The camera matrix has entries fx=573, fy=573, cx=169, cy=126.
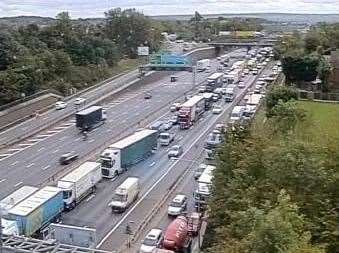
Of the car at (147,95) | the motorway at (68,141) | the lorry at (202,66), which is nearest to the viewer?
the motorway at (68,141)

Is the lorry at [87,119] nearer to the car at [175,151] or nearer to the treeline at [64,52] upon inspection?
the car at [175,151]

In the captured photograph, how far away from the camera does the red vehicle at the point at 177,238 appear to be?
1258 centimetres

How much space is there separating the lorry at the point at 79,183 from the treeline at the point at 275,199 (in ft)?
13.5

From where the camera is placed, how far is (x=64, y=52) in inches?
1444

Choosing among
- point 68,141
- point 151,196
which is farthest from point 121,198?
point 68,141

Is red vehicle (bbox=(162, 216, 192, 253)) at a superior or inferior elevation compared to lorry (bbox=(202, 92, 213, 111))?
superior

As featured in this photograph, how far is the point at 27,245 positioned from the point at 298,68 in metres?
26.3

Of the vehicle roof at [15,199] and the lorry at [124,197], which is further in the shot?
the lorry at [124,197]

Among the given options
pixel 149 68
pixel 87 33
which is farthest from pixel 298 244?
pixel 87 33

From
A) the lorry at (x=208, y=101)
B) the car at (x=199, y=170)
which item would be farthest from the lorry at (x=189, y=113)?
the car at (x=199, y=170)

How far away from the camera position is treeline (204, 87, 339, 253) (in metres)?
7.95

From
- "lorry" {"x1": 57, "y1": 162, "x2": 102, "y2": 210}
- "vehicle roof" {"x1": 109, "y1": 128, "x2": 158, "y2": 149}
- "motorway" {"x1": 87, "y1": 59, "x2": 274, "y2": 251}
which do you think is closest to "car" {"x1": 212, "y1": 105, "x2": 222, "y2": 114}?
"motorway" {"x1": 87, "y1": 59, "x2": 274, "y2": 251}

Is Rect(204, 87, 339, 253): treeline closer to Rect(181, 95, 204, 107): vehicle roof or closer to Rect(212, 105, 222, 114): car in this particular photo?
Rect(181, 95, 204, 107): vehicle roof

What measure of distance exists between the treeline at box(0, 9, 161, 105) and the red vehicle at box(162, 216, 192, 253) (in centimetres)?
1698
